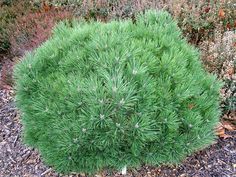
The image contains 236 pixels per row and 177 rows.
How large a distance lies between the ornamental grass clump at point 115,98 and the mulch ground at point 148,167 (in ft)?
1.45

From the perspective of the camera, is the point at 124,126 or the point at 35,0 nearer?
the point at 124,126

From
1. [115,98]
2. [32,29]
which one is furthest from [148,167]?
[32,29]

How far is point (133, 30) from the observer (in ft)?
9.62

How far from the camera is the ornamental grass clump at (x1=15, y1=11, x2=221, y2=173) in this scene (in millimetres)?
2463

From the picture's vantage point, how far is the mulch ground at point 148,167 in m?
3.16

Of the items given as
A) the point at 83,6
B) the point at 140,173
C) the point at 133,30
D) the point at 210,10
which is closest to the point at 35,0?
the point at 83,6

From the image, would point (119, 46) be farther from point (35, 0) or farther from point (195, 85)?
point (35, 0)

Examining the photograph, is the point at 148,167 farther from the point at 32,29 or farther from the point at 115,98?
the point at 32,29

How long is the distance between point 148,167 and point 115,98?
1045mm

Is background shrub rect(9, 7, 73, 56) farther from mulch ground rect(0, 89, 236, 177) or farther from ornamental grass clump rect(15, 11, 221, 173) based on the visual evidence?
ornamental grass clump rect(15, 11, 221, 173)

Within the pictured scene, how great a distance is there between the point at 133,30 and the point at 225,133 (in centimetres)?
136

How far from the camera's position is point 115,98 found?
2.38 meters

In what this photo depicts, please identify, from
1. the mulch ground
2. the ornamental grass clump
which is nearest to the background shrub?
the mulch ground

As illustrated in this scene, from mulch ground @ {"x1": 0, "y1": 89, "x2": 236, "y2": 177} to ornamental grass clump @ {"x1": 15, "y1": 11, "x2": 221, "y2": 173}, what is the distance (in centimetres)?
44
